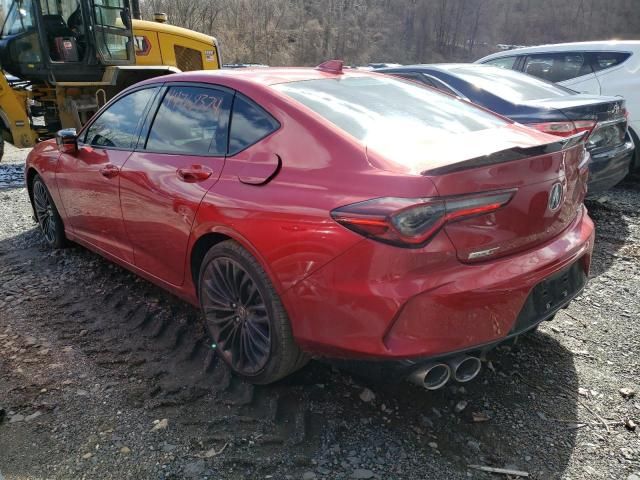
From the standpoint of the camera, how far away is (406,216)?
6.47 ft

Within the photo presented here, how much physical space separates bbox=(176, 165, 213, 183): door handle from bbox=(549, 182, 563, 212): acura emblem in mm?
1633

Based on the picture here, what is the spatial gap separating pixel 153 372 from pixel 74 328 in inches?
33.2

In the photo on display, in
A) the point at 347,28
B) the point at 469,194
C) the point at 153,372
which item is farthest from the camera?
the point at 347,28

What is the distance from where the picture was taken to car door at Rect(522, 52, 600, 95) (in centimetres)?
641

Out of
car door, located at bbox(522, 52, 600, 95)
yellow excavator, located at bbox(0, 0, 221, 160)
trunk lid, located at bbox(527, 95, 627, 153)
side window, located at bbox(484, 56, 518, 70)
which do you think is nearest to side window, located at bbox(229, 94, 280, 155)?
trunk lid, located at bbox(527, 95, 627, 153)

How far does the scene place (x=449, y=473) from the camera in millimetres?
2139

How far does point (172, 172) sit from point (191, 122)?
1.10 ft

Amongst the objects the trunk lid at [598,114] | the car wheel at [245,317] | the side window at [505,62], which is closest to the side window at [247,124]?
the car wheel at [245,317]

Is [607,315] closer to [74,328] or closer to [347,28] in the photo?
[74,328]

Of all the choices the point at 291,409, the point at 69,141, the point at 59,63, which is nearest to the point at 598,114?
the point at 291,409

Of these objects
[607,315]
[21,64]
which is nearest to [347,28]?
[21,64]

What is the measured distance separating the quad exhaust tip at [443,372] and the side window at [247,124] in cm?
130

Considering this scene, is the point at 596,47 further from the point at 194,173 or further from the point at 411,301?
the point at 411,301

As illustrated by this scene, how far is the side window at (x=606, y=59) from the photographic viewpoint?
→ 20.4ft
